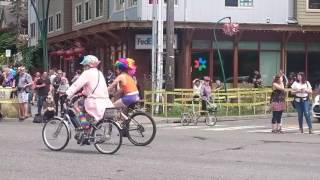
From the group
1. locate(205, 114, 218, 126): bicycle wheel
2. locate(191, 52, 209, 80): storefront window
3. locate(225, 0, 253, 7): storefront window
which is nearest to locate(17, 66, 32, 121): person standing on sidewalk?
locate(205, 114, 218, 126): bicycle wheel

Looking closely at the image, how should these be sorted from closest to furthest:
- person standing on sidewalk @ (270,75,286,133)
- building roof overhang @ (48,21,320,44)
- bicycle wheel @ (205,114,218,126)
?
1. person standing on sidewalk @ (270,75,286,133)
2. bicycle wheel @ (205,114,218,126)
3. building roof overhang @ (48,21,320,44)

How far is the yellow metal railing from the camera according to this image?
982 inches

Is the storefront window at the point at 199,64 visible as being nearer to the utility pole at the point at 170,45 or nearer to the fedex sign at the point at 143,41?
the fedex sign at the point at 143,41

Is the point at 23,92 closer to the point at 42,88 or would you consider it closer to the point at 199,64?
the point at 42,88

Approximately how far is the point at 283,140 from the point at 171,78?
10.0 meters

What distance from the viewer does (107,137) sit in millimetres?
12328

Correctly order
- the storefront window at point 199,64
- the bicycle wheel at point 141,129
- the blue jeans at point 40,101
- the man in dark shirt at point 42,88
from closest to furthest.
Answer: the bicycle wheel at point 141,129 < the blue jeans at point 40,101 < the man in dark shirt at point 42,88 < the storefront window at point 199,64

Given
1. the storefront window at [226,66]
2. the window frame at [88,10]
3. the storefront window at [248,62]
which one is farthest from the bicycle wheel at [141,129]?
the window frame at [88,10]

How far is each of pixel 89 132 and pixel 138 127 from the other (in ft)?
4.28

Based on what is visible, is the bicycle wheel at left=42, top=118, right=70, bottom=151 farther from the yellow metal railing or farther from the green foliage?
the green foliage

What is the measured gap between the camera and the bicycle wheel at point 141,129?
1336 cm

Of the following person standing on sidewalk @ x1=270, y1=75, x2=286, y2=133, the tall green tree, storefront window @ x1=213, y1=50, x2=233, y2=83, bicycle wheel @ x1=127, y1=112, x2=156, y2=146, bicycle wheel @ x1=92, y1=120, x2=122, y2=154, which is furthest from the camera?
the tall green tree

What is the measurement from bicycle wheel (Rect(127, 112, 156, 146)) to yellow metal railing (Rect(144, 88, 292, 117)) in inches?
387

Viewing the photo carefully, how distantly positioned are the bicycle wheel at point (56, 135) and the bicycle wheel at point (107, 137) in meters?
0.66
